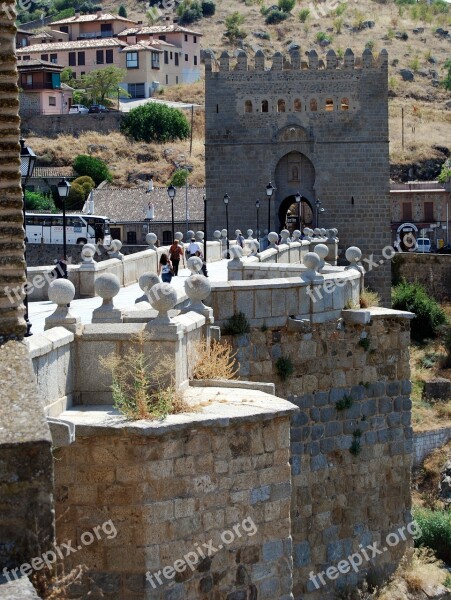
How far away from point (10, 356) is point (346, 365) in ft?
24.6

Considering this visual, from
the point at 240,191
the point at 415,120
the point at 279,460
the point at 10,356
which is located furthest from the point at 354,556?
the point at 415,120

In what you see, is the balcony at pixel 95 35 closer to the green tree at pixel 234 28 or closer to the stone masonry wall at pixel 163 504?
the green tree at pixel 234 28

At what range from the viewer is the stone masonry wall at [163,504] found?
344 inches

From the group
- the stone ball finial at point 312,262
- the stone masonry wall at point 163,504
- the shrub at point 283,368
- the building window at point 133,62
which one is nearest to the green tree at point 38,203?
the building window at point 133,62

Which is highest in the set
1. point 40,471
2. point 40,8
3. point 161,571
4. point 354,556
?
point 40,8

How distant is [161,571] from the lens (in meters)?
8.83

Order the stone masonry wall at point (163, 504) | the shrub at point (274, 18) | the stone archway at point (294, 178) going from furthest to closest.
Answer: the shrub at point (274, 18)
the stone archway at point (294, 178)
the stone masonry wall at point (163, 504)

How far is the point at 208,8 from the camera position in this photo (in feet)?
414

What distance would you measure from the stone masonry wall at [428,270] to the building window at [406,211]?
12590 mm

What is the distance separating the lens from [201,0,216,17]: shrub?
12588 cm

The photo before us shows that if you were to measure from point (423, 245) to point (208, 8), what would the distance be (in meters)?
67.6

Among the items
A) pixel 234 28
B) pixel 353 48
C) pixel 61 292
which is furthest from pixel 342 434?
pixel 234 28

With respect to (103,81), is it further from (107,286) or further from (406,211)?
(107,286)

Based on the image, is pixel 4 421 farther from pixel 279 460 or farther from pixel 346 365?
pixel 346 365
